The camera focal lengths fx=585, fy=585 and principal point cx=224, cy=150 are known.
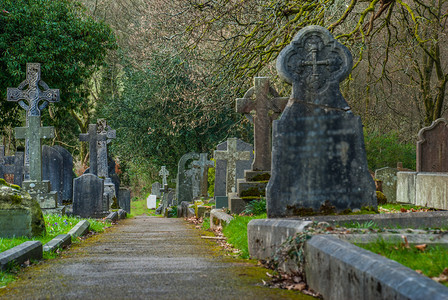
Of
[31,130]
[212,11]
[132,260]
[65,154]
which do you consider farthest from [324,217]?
[65,154]

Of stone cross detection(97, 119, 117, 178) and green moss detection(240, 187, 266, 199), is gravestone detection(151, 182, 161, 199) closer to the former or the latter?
stone cross detection(97, 119, 117, 178)

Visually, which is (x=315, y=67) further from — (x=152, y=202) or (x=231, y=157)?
(x=152, y=202)

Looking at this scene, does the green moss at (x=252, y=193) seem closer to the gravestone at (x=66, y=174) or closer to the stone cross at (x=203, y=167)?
the gravestone at (x=66, y=174)

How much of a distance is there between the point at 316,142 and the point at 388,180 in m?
10.3

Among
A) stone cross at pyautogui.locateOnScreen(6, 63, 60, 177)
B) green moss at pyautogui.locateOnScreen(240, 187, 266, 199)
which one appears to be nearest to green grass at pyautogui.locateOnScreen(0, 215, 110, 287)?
green moss at pyautogui.locateOnScreen(240, 187, 266, 199)

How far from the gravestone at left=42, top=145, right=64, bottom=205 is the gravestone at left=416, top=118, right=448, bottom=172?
11435mm

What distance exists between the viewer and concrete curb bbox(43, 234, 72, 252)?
7613 mm

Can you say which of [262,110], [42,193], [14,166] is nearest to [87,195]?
[42,193]

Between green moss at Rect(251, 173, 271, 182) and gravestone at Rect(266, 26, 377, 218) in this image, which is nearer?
gravestone at Rect(266, 26, 377, 218)

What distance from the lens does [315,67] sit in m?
7.16

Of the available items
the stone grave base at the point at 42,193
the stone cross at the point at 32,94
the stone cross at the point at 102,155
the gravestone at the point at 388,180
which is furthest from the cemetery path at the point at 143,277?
the stone cross at the point at 102,155

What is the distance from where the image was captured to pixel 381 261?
11.1 feet

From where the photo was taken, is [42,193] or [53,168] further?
[53,168]

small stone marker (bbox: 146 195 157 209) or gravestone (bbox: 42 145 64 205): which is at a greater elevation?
gravestone (bbox: 42 145 64 205)
